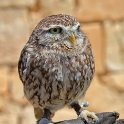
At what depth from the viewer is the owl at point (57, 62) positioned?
4113mm

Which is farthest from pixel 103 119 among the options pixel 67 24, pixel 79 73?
pixel 67 24

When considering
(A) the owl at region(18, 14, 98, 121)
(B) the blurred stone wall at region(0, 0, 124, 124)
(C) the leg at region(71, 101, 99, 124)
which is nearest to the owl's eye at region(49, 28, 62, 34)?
(A) the owl at region(18, 14, 98, 121)

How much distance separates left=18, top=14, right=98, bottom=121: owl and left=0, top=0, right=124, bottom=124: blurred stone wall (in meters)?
2.17

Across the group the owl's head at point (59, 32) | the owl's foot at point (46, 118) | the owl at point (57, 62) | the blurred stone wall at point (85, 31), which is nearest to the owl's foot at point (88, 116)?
Answer: the owl at point (57, 62)

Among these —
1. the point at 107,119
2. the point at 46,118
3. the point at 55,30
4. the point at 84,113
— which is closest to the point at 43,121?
the point at 46,118

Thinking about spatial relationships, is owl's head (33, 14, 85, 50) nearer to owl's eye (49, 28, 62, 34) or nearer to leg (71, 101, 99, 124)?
owl's eye (49, 28, 62, 34)

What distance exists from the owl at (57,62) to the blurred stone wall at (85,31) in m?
2.17

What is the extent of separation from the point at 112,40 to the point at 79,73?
241 centimetres

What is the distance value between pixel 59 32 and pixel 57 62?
21cm

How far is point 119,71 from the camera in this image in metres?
6.64

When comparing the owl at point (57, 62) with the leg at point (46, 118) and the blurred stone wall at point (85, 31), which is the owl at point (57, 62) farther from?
the blurred stone wall at point (85, 31)

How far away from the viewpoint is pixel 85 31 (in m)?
6.42

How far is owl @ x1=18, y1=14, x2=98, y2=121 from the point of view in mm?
4113

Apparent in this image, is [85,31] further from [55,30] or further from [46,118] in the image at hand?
[55,30]
